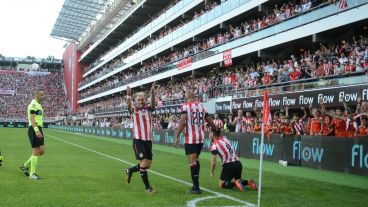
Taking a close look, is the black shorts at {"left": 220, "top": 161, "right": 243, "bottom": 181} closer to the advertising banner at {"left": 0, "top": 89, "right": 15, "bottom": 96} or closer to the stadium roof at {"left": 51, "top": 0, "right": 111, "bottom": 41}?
the stadium roof at {"left": 51, "top": 0, "right": 111, "bottom": 41}

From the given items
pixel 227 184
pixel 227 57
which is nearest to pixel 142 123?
pixel 227 184

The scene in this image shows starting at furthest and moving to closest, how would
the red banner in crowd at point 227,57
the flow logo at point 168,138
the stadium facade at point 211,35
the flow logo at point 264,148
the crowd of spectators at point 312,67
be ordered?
1. the red banner in crowd at point 227,57
2. the flow logo at point 168,138
3. the stadium facade at point 211,35
4. the crowd of spectators at point 312,67
5. the flow logo at point 264,148

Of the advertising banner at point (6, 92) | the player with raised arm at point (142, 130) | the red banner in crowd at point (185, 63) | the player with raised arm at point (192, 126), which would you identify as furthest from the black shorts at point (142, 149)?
the advertising banner at point (6, 92)

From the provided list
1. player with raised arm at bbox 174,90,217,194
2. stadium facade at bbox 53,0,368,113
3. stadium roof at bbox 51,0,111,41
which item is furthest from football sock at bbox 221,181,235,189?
stadium roof at bbox 51,0,111,41

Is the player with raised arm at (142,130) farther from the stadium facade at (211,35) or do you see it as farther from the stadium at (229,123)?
the stadium facade at (211,35)

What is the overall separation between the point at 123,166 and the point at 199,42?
2946 cm

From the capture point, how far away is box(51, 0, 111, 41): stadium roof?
7308 centimetres

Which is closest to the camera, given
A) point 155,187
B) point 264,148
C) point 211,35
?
point 155,187

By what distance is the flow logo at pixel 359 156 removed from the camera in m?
12.9

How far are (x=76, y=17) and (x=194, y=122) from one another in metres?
74.4

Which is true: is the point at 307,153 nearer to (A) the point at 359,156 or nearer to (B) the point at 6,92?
(A) the point at 359,156

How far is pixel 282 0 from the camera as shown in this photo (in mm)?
29203

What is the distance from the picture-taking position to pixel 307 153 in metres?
15.6

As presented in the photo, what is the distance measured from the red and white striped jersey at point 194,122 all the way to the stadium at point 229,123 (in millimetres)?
26
